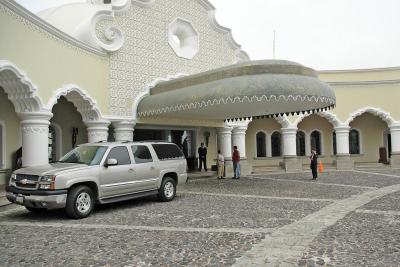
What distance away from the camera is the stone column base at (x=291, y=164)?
80.0 feet

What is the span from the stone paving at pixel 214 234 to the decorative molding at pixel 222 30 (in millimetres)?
11486

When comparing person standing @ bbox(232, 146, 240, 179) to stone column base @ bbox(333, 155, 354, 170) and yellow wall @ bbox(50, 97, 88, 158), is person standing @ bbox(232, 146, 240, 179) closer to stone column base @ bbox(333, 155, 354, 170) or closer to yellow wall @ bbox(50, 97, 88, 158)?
yellow wall @ bbox(50, 97, 88, 158)

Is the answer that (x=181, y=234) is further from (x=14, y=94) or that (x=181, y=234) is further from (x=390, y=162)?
(x=390, y=162)

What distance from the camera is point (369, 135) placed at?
92.3 ft

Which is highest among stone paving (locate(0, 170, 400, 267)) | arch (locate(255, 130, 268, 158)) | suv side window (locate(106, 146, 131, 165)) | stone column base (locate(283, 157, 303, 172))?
arch (locate(255, 130, 268, 158))

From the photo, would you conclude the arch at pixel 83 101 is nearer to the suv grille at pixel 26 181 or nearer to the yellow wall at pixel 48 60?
the yellow wall at pixel 48 60

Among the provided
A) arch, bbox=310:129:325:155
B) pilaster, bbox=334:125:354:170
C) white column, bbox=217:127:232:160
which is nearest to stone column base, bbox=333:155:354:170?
pilaster, bbox=334:125:354:170

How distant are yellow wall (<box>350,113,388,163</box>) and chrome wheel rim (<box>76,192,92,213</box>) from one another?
22756 millimetres

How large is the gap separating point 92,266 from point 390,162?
23.7 meters

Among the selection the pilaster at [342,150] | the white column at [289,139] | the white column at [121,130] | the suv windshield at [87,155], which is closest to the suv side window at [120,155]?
the suv windshield at [87,155]

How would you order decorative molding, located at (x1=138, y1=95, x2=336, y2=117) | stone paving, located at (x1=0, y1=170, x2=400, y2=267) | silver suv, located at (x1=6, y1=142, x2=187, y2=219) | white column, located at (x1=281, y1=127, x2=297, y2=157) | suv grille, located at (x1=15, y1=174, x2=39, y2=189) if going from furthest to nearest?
white column, located at (x1=281, y1=127, x2=297, y2=157) < decorative molding, located at (x1=138, y1=95, x2=336, y2=117) < suv grille, located at (x1=15, y1=174, x2=39, y2=189) < silver suv, located at (x1=6, y1=142, x2=187, y2=219) < stone paving, located at (x1=0, y1=170, x2=400, y2=267)

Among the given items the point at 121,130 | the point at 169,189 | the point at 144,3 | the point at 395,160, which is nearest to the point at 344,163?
the point at 395,160

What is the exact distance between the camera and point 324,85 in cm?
1387

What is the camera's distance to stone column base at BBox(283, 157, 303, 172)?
2439 centimetres
